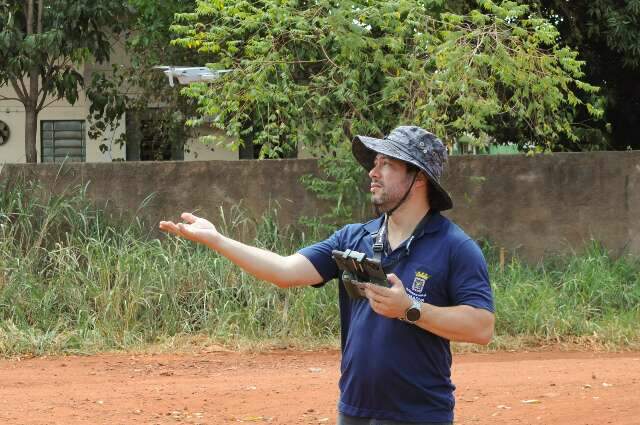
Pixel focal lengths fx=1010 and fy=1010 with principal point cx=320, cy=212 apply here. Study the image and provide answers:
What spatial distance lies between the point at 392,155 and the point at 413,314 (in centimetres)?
61

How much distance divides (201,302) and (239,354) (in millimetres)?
989

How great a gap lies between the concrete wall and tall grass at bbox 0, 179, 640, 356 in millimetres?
635

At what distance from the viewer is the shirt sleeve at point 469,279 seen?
11.1 ft

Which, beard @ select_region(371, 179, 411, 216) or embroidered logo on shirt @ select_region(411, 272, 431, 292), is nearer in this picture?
embroidered logo on shirt @ select_region(411, 272, 431, 292)

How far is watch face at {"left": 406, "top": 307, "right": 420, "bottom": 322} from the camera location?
320 cm

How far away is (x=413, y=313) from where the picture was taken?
10.5ft

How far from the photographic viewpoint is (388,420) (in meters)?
3.38

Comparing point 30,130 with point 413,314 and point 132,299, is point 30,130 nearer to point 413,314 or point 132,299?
point 132,299

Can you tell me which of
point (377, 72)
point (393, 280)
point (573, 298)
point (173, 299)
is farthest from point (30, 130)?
point (393, 280)

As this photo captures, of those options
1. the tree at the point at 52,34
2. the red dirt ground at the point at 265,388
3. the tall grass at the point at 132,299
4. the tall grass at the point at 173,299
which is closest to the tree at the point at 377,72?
the tall grass at the point at 173,299

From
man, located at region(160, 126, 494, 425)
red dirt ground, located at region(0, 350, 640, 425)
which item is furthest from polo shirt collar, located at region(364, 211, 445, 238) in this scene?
red dirt ground, located at region(0, 350, 640, 425)

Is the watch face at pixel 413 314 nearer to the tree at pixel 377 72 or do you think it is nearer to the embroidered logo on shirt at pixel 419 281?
the embroidered logo on shirt at pixel 419 281

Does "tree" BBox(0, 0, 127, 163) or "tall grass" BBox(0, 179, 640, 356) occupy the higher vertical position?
"tree" BBox(0, 0, 127, 163)

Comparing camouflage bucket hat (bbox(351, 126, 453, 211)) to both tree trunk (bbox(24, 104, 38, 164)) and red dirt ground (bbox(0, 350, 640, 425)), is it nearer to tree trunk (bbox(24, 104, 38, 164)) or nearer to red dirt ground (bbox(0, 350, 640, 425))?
red dirt ground (bbox(0, 350, 640, 425))
